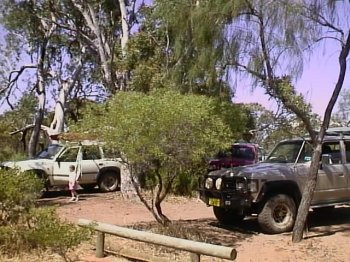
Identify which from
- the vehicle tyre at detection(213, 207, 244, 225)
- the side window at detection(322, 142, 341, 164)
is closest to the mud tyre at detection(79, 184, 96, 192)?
the vehicle tyre at detection(213, 207, 244, 225)

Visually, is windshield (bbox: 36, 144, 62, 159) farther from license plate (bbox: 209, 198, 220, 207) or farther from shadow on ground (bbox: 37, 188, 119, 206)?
license plate (bbox: 209, 198, 220, 207)

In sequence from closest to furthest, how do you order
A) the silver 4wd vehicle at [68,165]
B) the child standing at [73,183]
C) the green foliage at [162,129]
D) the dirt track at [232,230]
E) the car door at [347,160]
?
the green foliage at [162,129], the dirt track at [232,230], the car door at [347,160], the child standing at [73,183], the silver 4wd vehicle at [68,165]

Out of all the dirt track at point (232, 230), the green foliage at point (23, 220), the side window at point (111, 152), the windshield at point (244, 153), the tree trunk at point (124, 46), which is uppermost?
the tree trunk at point (124, 46)

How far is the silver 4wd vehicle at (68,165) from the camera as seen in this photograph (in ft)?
56.6

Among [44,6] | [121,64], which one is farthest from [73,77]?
[121,64]

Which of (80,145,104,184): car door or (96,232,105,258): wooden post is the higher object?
(80,145,104,184): car door

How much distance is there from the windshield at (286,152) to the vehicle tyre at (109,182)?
26.7 ft

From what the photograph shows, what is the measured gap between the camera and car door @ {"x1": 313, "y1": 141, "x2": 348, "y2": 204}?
1141 cm

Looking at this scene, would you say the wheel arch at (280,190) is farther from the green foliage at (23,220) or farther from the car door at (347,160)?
the green foliage at (23,220)

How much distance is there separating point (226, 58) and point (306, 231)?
386cm

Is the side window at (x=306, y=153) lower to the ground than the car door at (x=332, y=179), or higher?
higher

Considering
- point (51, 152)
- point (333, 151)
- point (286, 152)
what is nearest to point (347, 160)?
point (333, 151)

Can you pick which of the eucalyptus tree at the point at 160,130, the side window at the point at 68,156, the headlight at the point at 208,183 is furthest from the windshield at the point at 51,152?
the eucalyptus tree at the point at 160,130

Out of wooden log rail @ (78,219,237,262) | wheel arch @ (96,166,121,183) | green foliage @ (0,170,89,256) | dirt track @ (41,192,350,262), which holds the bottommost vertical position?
dirt track @ (41,192,350,262)
